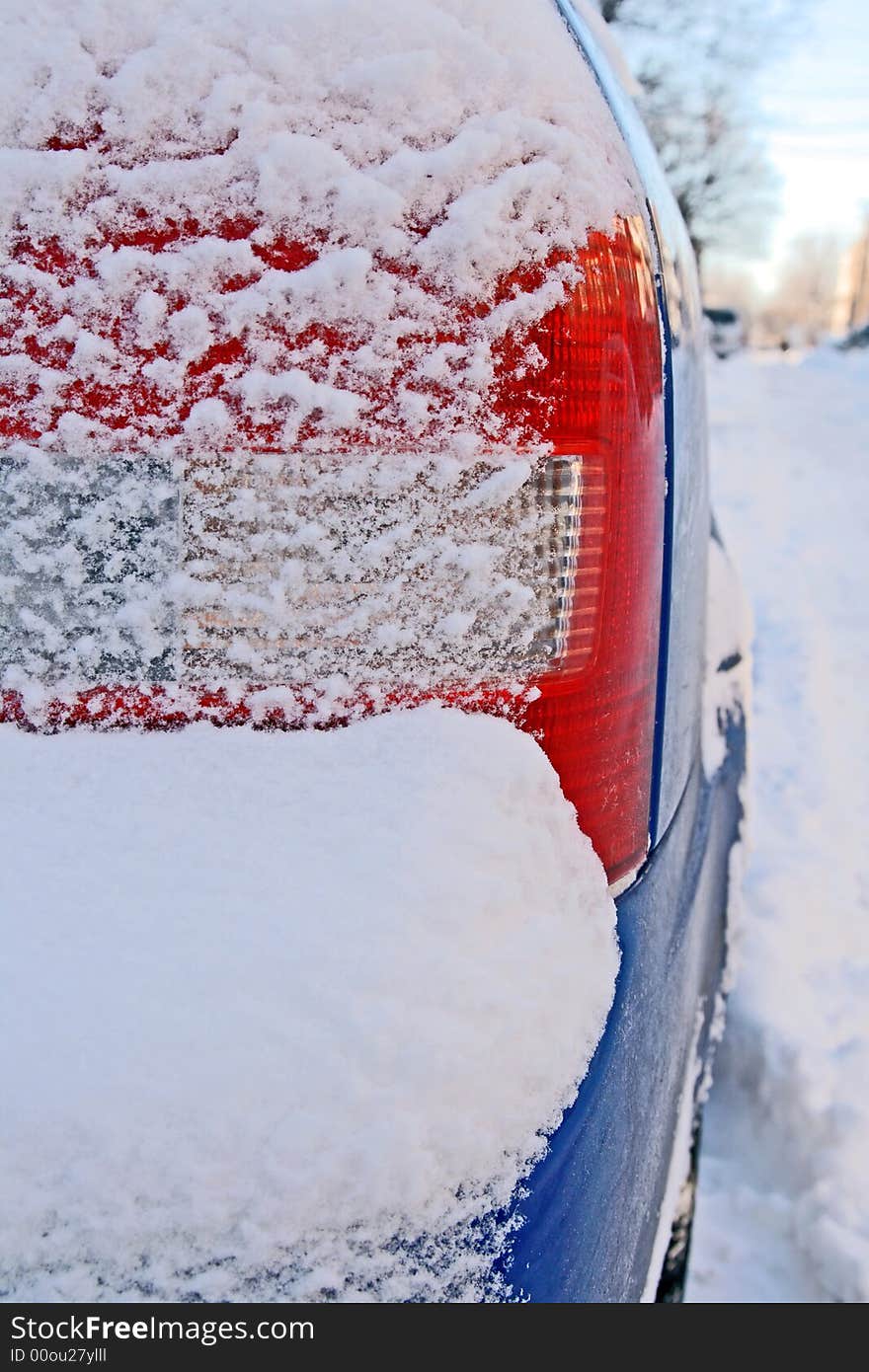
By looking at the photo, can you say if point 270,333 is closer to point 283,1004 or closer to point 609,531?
point 609,531

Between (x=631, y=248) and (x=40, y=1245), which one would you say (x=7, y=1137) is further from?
(x=631, y=248)

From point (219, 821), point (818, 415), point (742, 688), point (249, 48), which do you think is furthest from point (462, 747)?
point (818, 415)

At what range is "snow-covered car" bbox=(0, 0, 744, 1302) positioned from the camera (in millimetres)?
866

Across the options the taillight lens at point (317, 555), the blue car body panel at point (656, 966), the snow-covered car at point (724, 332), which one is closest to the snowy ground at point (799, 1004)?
the blue car body panel at point (656, 966)

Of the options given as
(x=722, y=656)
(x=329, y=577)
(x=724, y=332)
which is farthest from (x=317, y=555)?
(x=724, y=332)

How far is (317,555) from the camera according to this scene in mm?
965

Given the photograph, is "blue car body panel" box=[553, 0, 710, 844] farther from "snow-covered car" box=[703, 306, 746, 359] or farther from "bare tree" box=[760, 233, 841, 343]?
"bare tree" box=[760, 233, 841, 343]

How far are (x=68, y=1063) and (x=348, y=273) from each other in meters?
0.67

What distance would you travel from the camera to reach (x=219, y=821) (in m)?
0.94

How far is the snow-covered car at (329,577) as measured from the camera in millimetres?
866

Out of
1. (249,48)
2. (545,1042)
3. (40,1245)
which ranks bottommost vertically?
(40,1245)

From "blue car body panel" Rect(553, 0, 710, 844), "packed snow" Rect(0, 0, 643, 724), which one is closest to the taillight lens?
"packed snow" Rect(0, 0, 643, 724)

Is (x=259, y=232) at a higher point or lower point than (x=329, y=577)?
higher

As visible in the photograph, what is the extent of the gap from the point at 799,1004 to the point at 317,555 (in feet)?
6.17
